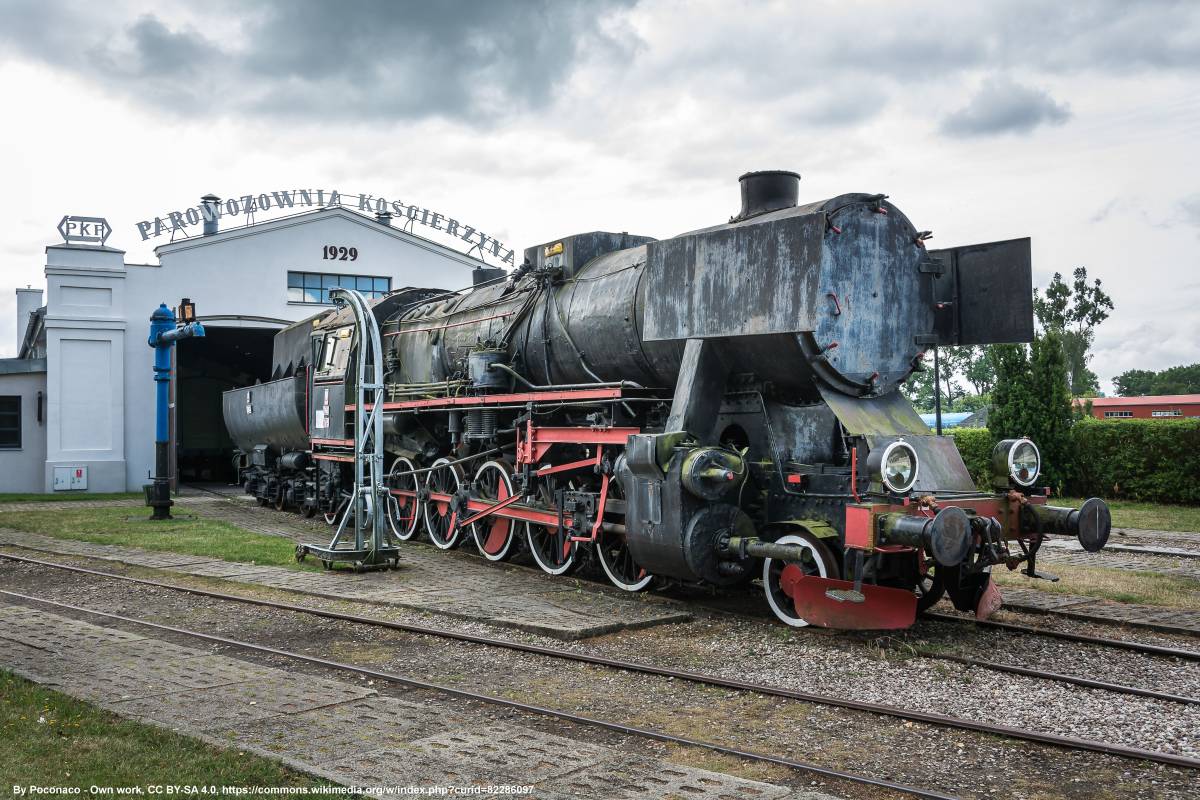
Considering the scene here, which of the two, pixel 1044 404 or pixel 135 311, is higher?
pixel 135 311

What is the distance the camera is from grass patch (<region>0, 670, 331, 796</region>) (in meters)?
4.42

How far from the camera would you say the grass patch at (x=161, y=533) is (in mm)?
12570

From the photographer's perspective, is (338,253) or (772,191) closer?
(772,191)

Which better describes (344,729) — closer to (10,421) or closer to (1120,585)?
(1120,585)

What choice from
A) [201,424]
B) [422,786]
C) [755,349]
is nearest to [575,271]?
[755,349]

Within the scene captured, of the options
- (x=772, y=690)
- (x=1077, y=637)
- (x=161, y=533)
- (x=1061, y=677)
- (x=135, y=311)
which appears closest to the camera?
(x=772, y=690)

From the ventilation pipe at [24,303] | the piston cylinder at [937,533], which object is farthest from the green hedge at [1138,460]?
the ventilation pipe at [24,303]

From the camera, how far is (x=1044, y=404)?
20141 mm

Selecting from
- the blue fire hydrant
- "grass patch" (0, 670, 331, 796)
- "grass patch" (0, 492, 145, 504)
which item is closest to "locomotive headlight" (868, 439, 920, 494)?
"grass patch" (0, 670, 331, 796)

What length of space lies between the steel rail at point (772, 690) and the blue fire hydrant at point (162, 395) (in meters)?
8.68

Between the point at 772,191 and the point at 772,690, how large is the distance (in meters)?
4.49

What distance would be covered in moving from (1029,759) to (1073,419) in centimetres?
1756

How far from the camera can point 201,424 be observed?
32.6 m

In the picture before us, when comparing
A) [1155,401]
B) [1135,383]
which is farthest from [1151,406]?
[1135,383]
